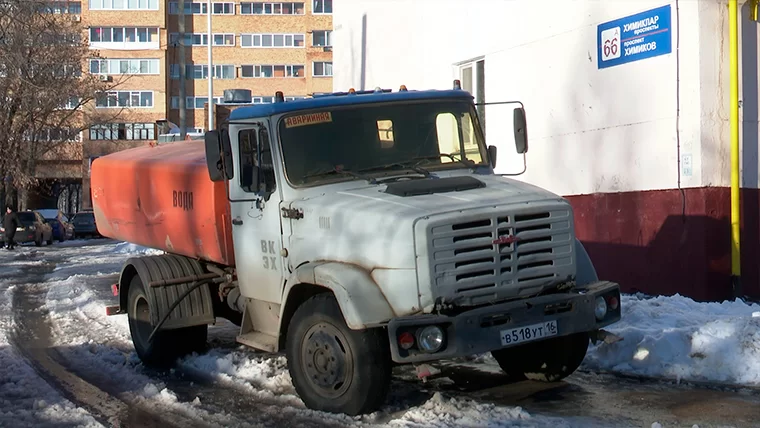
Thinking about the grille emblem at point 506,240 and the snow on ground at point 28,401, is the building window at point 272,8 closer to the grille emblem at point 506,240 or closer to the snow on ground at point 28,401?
the snow on ground at point 28,401

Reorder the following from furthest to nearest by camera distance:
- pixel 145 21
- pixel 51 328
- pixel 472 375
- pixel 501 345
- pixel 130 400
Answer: pixel 145 21 → pixel 51 328 → pixel 472 375 → pixel 130 400 → pixel 501 345

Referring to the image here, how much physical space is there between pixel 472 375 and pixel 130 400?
303 cm

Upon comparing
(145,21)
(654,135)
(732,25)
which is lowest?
(654,135)

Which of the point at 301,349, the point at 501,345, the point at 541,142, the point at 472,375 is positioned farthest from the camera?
the point at 541,142

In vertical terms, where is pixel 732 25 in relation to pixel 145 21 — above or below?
below

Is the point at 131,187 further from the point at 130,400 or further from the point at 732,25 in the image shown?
the point at 732,25

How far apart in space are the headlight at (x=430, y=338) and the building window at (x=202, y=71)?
68.8m

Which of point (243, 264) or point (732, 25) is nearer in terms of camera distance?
point (243, 264)

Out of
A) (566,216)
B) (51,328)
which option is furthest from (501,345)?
(51,328)

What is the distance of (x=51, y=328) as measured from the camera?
13234 millimetres

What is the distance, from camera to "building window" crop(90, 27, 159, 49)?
7231cm

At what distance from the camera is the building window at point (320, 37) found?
2904 inches

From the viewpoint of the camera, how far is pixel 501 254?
7469 mm

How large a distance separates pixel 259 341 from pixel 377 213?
6.11 feet
